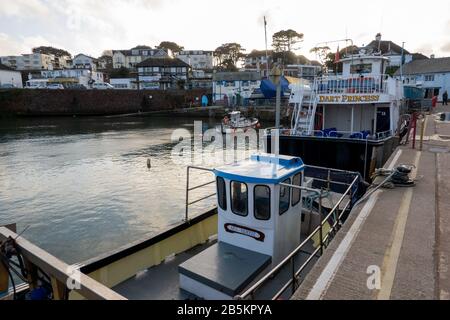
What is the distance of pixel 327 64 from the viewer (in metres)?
75.8

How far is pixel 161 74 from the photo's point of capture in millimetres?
96812

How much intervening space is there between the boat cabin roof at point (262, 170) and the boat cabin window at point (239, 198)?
18 centimetres

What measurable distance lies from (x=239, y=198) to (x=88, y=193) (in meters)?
15.8

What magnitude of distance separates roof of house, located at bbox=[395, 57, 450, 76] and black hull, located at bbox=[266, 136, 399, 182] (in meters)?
53.3

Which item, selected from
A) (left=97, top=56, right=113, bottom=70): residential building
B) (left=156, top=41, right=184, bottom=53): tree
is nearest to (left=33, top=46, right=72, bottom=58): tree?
(left=97, top=56, right=113, bottom=70): residential building

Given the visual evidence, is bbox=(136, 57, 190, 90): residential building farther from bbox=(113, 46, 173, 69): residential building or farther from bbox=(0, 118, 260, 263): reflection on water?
bbox=(0, 118, 260, 263): reflection on water

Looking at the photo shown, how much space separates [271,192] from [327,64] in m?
76.9

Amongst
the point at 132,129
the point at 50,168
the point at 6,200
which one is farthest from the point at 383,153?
the point at 132,129

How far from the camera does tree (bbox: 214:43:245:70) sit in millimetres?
117669

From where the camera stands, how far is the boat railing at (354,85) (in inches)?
671

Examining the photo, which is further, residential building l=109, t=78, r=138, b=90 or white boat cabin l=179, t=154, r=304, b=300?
residential building l=109, t=78, r=138, b=90

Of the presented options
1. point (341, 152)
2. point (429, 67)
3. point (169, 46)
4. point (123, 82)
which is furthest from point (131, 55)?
point (341, 152)

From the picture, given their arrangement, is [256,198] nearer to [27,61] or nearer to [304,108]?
[304,108]
